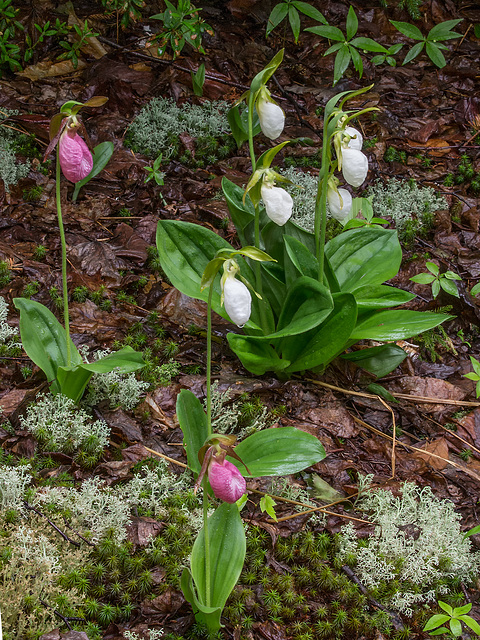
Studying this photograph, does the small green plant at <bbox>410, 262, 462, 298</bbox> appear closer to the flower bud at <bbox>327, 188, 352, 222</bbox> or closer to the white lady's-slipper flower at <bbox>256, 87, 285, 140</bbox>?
the flower bud at <bbox>327, 188, 352, 222</bbox>

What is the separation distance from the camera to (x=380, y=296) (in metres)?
2.30

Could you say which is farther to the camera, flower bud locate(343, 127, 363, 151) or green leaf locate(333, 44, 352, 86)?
green leaf locate(333, 44, 352, 86)

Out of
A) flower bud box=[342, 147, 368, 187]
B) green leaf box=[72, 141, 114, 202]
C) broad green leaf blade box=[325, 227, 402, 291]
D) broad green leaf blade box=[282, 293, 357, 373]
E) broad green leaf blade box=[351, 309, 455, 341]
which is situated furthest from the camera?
green leaf box=[72, 141, 114, 202]

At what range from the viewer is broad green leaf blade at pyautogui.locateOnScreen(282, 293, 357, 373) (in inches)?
79.8

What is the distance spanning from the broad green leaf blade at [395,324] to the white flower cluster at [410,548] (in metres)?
0.56

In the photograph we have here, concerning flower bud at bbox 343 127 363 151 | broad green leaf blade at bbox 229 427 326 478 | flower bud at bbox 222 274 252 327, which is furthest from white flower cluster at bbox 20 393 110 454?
flower bud at bbox 343 127 363 151

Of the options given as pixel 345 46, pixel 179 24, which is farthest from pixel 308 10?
pixel 179 24

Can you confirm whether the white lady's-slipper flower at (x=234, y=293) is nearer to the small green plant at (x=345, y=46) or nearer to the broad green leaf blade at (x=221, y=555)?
the broad green leaf blade at (x=221, y=555)

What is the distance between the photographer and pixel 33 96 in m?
3.65

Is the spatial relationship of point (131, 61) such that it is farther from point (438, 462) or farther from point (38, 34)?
point (438, 462)

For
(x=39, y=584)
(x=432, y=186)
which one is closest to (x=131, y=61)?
(x=432, y=186)

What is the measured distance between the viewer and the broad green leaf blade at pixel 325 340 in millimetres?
2027

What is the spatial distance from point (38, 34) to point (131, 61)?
0.62 m

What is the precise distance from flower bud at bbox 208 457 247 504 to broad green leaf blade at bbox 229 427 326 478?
1.55ft
